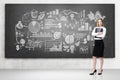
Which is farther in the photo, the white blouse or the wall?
the wall

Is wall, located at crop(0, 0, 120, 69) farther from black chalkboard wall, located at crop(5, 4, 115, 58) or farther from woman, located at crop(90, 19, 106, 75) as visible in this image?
woman, located at crop(90, 19, 106, 75)

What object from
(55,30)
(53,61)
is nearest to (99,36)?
(55,30)

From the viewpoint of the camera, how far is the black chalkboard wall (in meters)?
13.2

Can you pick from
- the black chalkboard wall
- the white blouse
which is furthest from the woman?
the black chalkboard wall

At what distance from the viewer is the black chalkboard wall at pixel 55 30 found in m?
13.2

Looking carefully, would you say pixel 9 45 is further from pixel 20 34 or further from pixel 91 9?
pixel 91 9

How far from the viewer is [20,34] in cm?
1324

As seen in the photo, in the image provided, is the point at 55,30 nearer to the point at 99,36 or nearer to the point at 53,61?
the point at 53,61

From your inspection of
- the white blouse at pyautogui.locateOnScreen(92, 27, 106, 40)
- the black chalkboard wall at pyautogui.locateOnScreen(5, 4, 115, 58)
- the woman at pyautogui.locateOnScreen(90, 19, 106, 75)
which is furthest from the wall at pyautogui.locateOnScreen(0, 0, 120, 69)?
the white blouse at pyautogui.locateOnScreen(92, 27, 106, 40)

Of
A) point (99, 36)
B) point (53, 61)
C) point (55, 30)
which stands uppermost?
point (55, 30)

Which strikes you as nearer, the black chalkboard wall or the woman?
the woman

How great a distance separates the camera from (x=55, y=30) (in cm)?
1331

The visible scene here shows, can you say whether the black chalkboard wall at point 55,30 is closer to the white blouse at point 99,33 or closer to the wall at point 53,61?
the wall at point 53,61

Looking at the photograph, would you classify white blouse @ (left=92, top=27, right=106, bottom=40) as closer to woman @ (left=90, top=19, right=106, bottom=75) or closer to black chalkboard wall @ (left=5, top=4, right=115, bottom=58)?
woman @ (left=90, top=19, right=106, bottom=75)
